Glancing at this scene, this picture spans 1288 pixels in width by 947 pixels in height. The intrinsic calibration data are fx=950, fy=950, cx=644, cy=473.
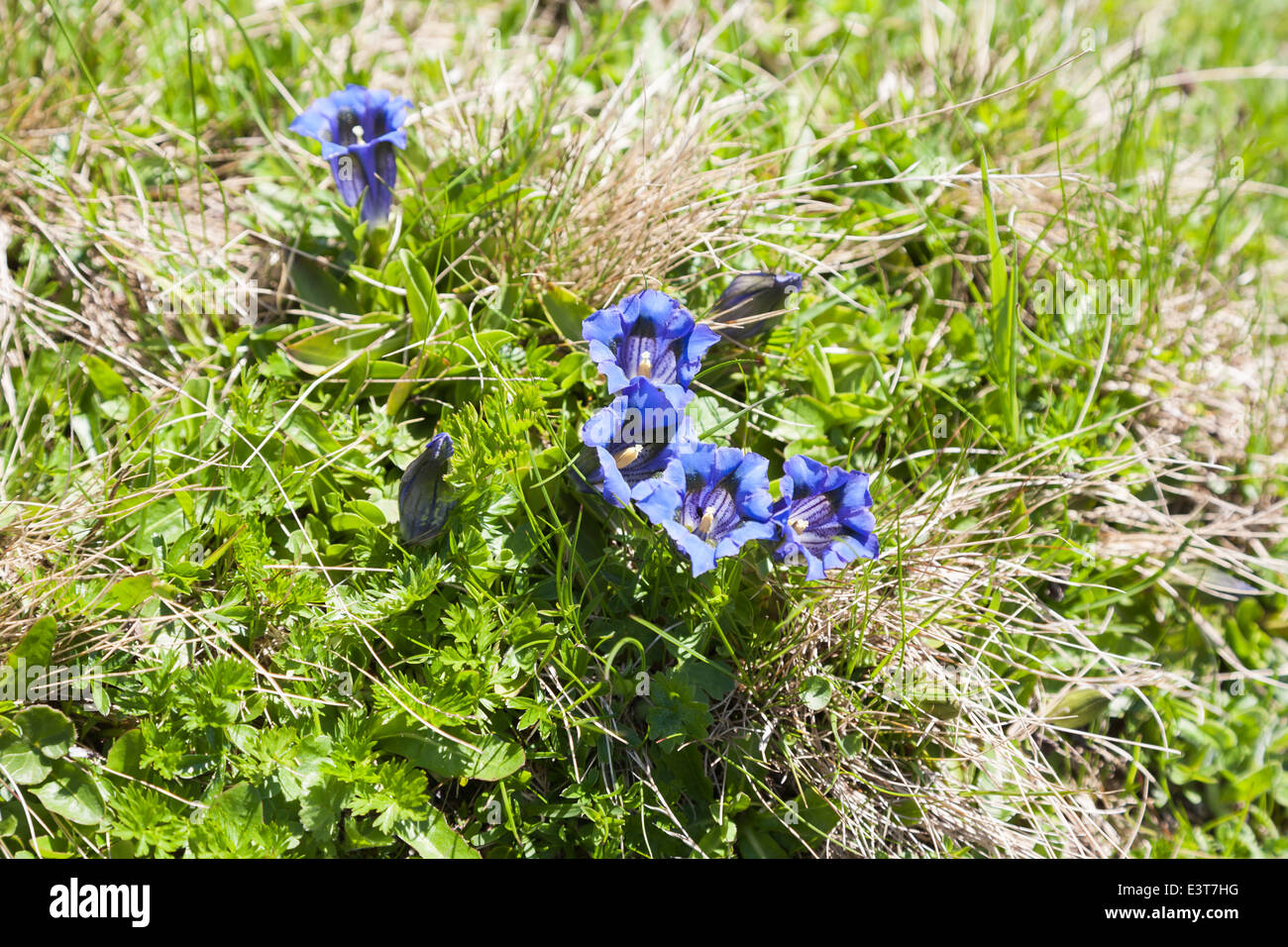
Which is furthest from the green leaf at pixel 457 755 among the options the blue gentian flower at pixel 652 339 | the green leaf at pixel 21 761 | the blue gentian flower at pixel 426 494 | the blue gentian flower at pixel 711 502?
the blue gentian flower at pixel 652 339

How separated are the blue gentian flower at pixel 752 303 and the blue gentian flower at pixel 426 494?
2.57 ft

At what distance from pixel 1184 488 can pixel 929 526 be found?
3.48 feet

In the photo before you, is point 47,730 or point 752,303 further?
point 752,303

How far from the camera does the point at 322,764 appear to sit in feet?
6.26

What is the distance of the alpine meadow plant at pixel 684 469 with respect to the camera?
1958 millimetres

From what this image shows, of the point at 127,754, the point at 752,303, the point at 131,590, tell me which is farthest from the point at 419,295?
the point at 127,754

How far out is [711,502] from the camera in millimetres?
2082

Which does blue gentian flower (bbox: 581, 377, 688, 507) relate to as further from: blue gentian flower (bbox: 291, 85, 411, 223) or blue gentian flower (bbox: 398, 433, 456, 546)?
blue gentian flower (bbox: 291, 85, 411, 223)

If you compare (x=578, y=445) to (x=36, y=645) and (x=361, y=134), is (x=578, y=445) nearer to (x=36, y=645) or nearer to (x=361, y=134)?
(x=361, y=134)

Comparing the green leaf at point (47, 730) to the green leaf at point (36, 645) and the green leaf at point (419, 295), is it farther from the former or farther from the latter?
the green leaf at point (419, 295)

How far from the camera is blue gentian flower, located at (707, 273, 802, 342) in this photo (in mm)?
2336

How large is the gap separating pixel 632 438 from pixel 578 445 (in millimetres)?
280
